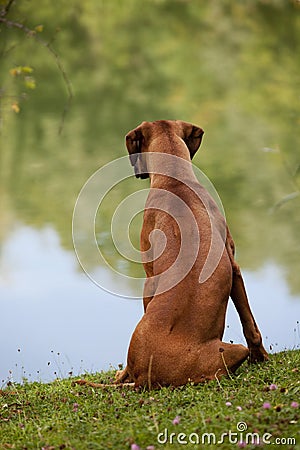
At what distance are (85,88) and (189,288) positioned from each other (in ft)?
73.3

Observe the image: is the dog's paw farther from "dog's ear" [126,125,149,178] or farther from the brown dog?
"dog's ear" [126,125,149,178]

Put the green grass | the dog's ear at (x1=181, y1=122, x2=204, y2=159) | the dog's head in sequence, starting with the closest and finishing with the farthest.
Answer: the green grass
the dog's head
the dog's ear at (x1=181, y1=122, x2=204, y2=159)

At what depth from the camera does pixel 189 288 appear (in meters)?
5.06

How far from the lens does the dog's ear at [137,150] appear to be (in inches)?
235

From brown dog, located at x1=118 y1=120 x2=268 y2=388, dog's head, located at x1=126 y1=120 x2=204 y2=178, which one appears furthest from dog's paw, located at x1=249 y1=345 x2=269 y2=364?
dog's head, located at x1=126 y1=120 x2=204 y2=178

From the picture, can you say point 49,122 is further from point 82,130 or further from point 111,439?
point 111,439

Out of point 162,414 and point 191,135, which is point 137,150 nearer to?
point 191,135

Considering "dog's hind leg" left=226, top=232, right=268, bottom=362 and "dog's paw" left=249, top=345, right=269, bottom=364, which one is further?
"dog's paw" left=249, top=345, right=269, bottom=364

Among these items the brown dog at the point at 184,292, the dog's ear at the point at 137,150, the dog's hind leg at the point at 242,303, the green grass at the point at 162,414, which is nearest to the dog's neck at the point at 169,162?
the brown dog at the point at 184,292

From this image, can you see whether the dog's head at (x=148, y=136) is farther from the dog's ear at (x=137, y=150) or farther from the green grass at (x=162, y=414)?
the green grass at (x=162, y=414)

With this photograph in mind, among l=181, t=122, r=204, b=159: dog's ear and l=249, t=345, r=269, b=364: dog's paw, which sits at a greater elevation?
l=181, t=122, r=204, b=159: dog's ear

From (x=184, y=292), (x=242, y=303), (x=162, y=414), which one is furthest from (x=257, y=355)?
(x=162, y=414)

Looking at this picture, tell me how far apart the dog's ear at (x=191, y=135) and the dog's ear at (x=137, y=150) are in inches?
12.8

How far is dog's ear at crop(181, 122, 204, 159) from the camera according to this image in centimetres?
605
